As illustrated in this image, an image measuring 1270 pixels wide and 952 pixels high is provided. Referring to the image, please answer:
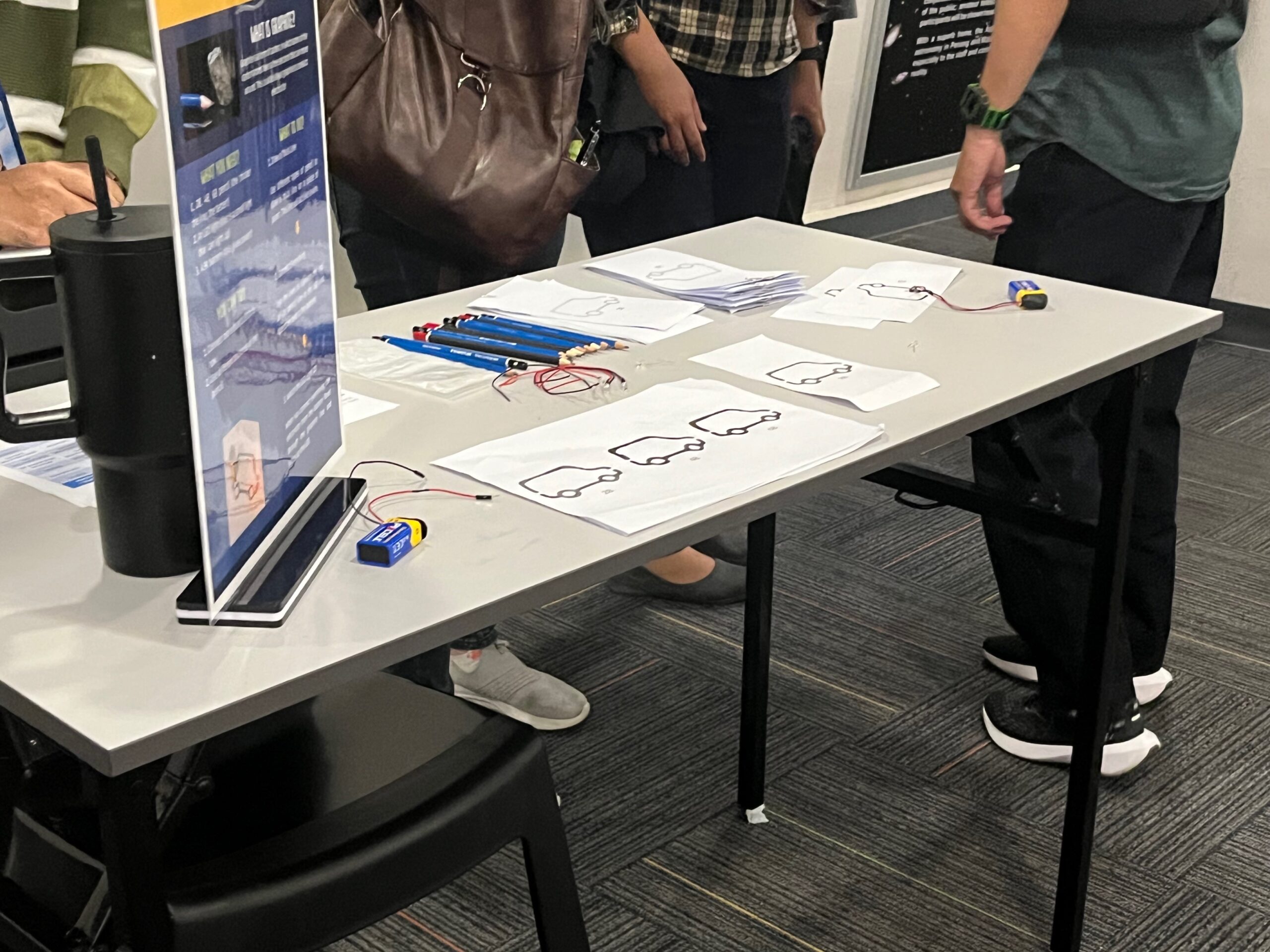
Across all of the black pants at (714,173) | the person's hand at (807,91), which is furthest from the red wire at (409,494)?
the person's hand at (807,91)

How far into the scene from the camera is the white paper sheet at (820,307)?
1.49 meters

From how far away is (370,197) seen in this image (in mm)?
1795

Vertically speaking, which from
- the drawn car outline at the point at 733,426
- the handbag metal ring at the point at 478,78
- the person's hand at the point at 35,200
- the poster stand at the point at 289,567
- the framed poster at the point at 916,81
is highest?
the handbag metal ring at the point at 478,78

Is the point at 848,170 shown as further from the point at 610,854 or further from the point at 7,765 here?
the point at 7,765

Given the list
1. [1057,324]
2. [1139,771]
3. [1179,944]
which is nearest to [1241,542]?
[1139,771]

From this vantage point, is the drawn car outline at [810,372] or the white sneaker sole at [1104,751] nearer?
the drawn car outline at [810,372]

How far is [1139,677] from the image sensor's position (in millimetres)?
2109

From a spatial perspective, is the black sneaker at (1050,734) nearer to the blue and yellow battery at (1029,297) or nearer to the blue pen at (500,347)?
the blue and yellow battery at (1029,297)

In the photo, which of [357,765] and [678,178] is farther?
[678,178]

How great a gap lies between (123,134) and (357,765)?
31.3 inches

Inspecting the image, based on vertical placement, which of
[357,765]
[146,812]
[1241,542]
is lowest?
[1241,542]

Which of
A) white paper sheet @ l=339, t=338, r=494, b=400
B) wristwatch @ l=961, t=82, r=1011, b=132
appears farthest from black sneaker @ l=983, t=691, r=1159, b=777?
white paper sheet @ l=339, t=338, r=494, b=400

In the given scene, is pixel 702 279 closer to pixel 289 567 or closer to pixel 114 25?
pixel 114 25

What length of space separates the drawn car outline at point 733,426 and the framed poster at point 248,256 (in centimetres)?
32
